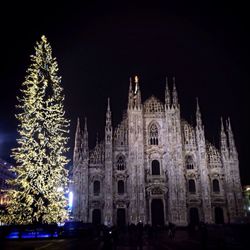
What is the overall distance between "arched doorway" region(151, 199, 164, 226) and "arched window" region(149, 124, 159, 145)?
806 centimetres

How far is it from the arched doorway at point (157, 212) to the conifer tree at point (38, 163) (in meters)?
24.6

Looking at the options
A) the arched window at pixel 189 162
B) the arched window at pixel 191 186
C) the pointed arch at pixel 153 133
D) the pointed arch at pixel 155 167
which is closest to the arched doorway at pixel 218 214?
the arched window at pixel 191 186

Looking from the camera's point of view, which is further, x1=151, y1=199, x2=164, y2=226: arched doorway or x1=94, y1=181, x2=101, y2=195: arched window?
x1=94, y1=181, x2=101, y2=195: arched window

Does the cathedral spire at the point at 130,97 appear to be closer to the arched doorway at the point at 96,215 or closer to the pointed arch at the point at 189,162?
the pointed arch at the point at 189,162

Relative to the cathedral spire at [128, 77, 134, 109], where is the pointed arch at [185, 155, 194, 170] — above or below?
below

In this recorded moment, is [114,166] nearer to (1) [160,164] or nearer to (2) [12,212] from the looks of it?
(1) [160,164]

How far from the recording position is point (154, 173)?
44344 millimetres

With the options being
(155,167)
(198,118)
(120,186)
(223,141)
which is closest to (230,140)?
(223,141)

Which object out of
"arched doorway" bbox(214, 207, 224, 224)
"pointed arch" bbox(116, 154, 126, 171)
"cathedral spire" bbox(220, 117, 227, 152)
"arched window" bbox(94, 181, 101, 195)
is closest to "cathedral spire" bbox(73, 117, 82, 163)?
"arched window" bbox(94, 181, 101, 195)

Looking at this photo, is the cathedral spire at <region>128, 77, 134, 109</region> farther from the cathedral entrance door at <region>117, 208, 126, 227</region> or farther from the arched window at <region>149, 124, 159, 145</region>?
the cathedral entrance door at <region>117, 208, 126, 227</region>

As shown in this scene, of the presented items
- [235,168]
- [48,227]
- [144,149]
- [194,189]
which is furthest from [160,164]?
[48,227]

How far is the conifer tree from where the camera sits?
18938 millimetres

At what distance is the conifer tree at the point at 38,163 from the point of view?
1894 centimetres

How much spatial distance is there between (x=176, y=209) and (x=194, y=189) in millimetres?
4391
